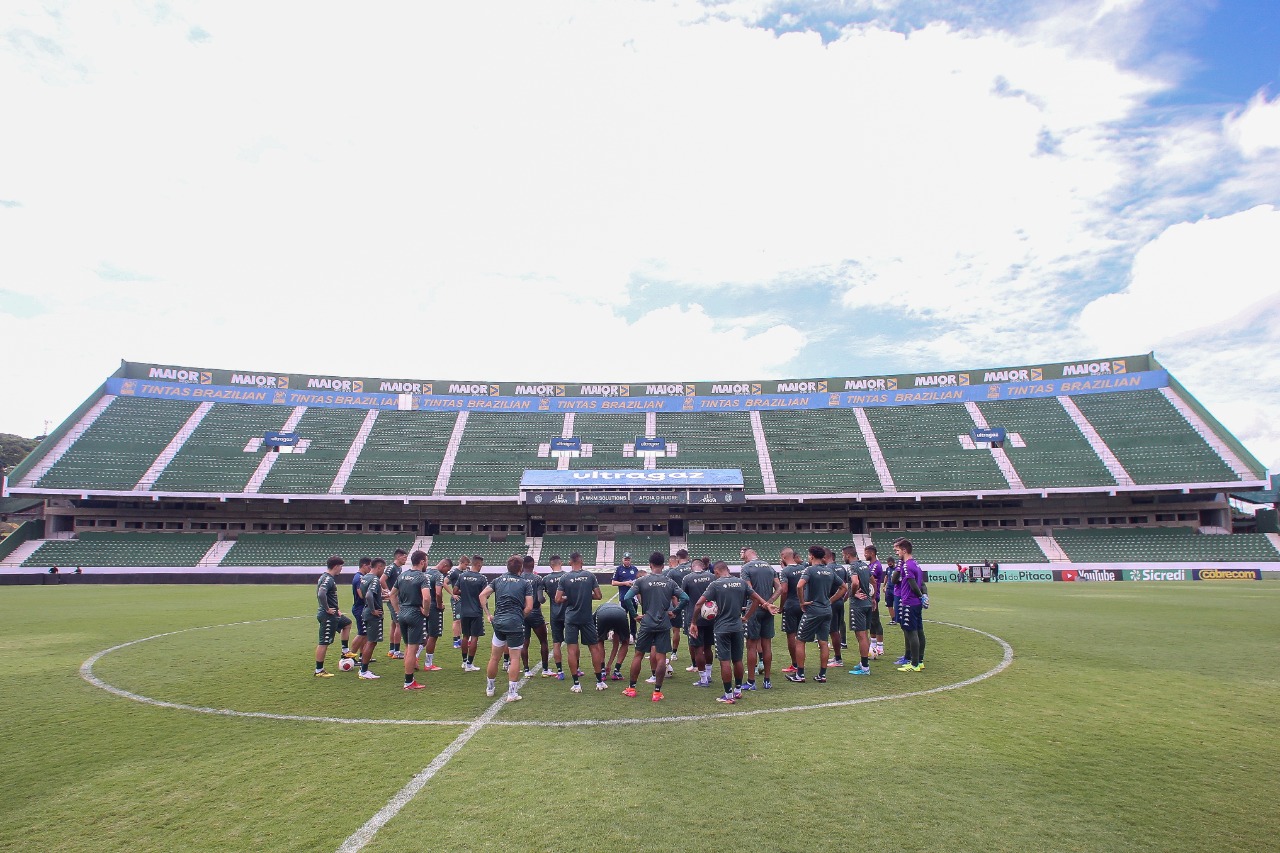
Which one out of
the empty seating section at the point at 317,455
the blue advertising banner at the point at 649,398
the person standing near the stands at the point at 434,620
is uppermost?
the blue advertising banner at the point at 649,398

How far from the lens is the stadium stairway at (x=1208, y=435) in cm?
4112

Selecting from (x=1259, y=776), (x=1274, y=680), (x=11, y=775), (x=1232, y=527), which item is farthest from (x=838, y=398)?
(x=11, y=775)

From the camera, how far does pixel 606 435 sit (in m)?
55.4

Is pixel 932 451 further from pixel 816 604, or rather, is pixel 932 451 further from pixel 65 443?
pixel 65 443

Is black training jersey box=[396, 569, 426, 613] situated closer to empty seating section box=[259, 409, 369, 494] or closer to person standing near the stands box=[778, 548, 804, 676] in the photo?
person standing near the stands box=[778, 548, 804, 676]

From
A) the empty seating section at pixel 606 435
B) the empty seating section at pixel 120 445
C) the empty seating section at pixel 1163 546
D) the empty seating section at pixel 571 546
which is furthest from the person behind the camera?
the empty seating section at pixel 606 435

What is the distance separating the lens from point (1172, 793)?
5562 mm

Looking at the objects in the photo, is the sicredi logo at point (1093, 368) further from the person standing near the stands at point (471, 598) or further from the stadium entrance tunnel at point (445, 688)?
the person standing near the stands at point (471, 598)

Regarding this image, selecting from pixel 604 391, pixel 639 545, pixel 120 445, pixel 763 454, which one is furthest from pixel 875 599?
pixel 120 445

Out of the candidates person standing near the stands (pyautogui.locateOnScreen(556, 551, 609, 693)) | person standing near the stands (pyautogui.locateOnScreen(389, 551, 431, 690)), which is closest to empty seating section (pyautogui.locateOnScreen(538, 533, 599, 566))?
person standing near the stands (pyautogui.locateOnScreen(389, 551, 431, 690))

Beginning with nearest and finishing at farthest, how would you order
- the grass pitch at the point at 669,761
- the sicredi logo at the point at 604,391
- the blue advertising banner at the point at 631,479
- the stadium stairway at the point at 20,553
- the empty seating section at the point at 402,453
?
the grass pitch at the point at 669,761, the stadium stairway at the point at 20,553, the blue advertising banner at the point at 631,479, the empty seating section at the point at 402,453, the sicredi logo at the point at 604,391

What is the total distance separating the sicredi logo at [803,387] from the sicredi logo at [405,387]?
33072mm

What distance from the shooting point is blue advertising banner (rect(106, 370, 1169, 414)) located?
176 feet

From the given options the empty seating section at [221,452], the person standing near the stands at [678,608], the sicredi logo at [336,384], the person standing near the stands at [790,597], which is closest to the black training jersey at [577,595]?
the person standing near the stands at [678,608]
